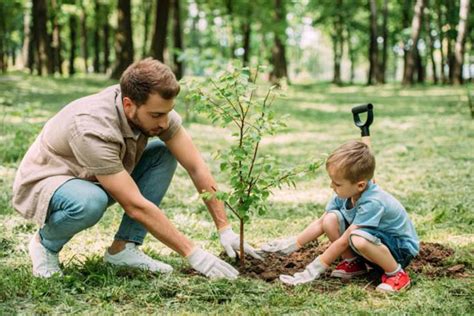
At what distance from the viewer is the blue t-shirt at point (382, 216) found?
3.25 m

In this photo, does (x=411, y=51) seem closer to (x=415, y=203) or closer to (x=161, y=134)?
(x=415, y=203)

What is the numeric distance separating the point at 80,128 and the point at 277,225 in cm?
214

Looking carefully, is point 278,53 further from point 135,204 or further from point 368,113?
point 135,204

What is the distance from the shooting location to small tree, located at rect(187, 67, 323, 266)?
330cm

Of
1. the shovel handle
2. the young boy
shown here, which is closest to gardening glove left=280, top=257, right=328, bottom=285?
the young boy

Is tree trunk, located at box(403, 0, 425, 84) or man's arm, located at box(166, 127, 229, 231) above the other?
tree trunk, located at box(403, 0, 425, 84)

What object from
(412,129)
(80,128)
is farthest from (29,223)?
(412,129)

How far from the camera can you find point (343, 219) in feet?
11.7

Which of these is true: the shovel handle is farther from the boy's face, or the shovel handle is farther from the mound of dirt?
the mound of dirt

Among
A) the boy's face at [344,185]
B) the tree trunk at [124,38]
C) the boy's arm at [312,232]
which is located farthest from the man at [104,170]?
the tree trunk at [124,38]

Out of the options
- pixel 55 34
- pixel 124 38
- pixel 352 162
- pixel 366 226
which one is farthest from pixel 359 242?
pixel 55 34

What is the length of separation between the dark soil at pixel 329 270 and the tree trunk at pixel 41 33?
19080mm

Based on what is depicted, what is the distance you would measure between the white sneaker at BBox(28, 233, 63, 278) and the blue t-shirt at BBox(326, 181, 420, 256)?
1719 mm

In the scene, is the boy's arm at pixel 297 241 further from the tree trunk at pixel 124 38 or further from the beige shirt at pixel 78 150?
the tree trunk at pixel 124 38
